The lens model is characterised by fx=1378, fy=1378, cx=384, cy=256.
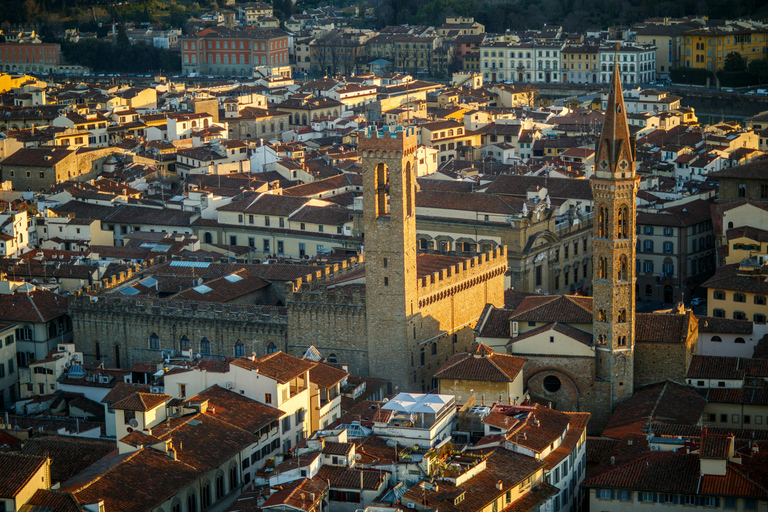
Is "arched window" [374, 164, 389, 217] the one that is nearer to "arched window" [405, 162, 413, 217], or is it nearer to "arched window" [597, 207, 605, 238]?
"arched window" [405, 162, 413, 217]

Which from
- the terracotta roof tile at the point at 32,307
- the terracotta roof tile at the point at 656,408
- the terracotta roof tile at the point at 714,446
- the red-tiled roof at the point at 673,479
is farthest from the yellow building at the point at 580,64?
the terracotta roof tile at the point at 714,446

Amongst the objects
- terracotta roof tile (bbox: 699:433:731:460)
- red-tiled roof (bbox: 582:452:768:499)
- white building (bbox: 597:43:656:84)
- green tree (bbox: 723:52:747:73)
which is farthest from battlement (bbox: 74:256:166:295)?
green tree (bbox: 723:52:747:73)

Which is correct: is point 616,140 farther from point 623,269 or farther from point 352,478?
point 352,478

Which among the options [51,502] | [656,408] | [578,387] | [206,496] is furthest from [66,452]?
[656,408]

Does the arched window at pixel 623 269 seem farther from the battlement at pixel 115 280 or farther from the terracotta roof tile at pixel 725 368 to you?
the battlement at pixel 115 280

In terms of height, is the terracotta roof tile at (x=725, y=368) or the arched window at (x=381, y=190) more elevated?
the arched window at (x=381, y=190)
